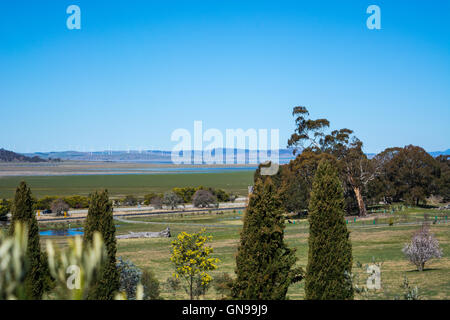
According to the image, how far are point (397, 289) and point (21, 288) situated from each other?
1464 centimetres

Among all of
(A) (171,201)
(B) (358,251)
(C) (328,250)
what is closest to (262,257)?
(C) (328,250)

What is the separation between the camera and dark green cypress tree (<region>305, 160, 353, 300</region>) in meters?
9.36

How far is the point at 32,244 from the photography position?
10281 mm

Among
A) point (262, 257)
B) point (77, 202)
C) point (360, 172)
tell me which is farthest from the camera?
point (77, 202)

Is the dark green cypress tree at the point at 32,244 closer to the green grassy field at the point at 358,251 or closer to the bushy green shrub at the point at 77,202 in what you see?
the green grassy field at the point at 358,251

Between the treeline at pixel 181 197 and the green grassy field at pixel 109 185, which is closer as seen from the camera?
the treeline at pixel 181 197

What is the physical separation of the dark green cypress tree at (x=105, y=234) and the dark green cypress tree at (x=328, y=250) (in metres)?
4.56

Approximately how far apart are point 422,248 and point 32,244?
1526 centimetres

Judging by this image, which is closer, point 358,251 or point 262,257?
point 262,257

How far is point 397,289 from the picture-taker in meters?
14.7

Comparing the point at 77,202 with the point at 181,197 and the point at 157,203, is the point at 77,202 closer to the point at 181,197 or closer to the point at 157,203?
the point at 157,203

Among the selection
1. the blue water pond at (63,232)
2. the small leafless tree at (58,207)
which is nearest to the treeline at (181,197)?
the small leafless tree at (58,207)

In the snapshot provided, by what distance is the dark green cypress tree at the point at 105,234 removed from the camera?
31.7 feet
